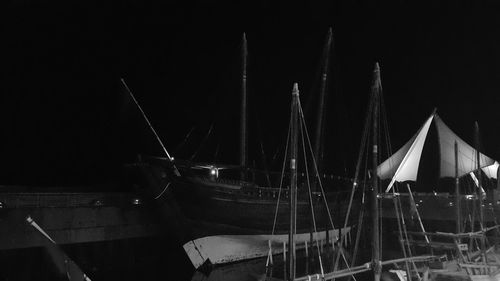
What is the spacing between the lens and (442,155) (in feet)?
111

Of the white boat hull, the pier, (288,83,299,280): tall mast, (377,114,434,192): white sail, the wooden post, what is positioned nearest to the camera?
(288,83,299,280): tall mast

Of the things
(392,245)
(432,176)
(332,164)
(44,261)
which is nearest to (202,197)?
(44,261)

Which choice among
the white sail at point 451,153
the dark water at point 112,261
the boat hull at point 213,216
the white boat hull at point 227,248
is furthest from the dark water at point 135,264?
the white sail at point 451,153

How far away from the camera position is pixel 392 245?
3484 cm

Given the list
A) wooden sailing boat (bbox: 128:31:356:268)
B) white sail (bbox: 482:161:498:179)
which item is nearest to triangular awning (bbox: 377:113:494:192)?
white sail (bbox: 482:161:498:179)

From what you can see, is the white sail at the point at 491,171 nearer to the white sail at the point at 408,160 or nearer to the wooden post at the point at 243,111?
the white sail at the point at 408,160

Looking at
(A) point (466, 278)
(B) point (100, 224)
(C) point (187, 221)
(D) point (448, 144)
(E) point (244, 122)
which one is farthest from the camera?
(D) point (448, 144)

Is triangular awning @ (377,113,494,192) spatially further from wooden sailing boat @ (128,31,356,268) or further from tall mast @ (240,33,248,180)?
tall mast @ (240,33,248,180)

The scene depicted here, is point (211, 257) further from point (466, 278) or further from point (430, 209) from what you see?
point (430, 209)

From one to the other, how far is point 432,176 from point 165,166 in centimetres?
4926

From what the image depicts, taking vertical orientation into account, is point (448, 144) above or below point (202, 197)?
above

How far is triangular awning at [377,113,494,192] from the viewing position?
32625 millimetres

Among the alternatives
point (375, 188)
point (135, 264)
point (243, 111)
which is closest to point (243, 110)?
point (243, 111)

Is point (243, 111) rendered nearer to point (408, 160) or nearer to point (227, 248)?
point (227, 248)
